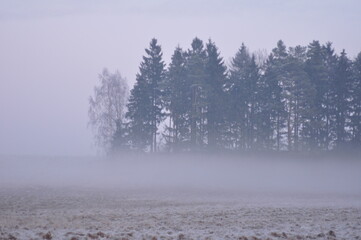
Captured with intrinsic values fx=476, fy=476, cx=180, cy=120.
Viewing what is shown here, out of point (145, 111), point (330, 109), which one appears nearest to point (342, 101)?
point (330, 109)

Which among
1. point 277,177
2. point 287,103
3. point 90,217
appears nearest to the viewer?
point 90,217

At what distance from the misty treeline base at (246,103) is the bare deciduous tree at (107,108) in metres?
3.09

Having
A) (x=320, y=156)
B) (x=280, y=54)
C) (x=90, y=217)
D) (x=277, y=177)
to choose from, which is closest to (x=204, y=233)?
(x=90, y=217)

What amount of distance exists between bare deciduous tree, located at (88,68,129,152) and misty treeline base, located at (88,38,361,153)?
3093mm

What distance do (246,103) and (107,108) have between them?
2003 cm

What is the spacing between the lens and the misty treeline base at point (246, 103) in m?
59.4

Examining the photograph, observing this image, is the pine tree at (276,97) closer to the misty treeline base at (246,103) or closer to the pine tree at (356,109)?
the misty treeline base at (246,103)

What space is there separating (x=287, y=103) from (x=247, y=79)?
605cm

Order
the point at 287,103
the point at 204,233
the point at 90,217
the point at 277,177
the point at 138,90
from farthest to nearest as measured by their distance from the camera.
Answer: the point at 138,90 → the point at 287,103 → the point at 277,177 → the point at 90,217 → the point at 204,233

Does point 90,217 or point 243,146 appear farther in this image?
point 243,146

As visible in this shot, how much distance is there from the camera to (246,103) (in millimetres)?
61812

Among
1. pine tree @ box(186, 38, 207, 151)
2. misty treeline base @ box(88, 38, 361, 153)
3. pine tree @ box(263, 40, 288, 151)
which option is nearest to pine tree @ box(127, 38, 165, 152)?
misty treeline base @ box(88, 38, 361, 153)

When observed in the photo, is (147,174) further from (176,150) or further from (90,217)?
(90,217)

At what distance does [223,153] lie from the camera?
2394 inches
